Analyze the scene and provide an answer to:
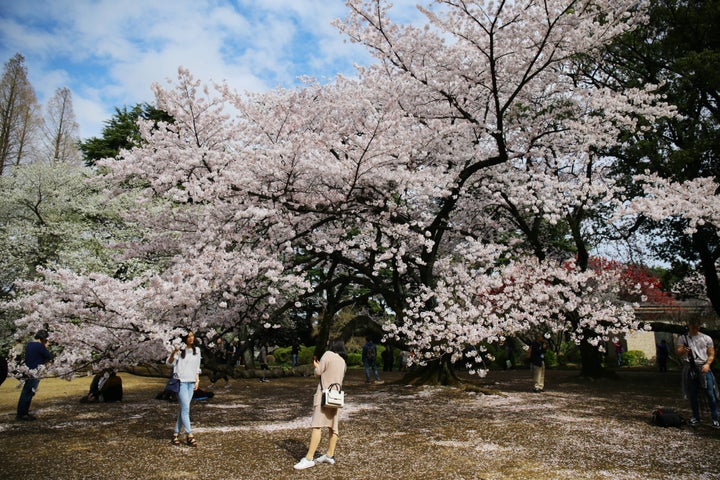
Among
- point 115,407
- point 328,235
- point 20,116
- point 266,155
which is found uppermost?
point 20,116

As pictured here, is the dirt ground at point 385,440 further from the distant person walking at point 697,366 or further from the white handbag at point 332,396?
the white handbag at point 332,396

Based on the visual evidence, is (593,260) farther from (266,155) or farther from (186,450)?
(186,450)

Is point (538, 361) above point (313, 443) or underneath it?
above

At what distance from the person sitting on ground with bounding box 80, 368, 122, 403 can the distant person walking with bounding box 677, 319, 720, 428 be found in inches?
455

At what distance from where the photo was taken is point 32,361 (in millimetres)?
8234

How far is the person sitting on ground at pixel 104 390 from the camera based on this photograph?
11.1m

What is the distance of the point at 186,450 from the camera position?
6.21 m

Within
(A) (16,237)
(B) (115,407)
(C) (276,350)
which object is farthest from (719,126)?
(C) (276,350)

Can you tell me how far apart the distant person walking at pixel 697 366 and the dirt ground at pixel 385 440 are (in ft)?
1.30

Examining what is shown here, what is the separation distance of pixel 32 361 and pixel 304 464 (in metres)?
5.89

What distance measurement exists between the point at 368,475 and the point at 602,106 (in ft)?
33.7

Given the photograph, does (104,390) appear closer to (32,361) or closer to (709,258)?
(32,361)

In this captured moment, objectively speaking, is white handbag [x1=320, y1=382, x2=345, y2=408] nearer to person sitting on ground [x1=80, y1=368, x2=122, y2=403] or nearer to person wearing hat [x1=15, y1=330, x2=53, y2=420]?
person wearing hat [x1=15, y1=330, x2=53, y2=420]

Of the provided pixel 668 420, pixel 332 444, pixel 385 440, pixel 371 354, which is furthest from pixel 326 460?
pixel 371 354
